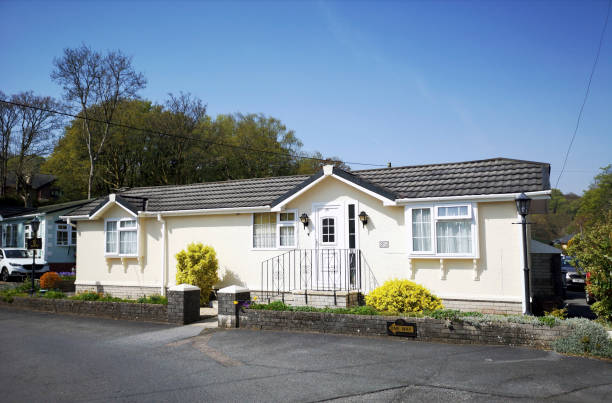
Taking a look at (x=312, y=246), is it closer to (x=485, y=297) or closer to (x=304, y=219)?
(x=304, y=219)

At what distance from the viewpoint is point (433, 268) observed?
12906mm

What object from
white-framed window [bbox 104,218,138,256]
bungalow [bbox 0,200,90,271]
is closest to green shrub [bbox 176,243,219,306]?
white-framed window [bbox 104,218,138,256]

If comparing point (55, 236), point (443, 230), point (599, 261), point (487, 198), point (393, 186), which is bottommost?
point (599, 261)

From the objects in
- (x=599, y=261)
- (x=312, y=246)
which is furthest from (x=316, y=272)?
(x=599, y=261)

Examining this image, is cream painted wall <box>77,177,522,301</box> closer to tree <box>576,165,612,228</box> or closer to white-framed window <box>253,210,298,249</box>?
white-framed window <box>253,210,298,249</box>

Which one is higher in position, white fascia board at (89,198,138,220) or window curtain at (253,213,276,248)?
white fascia board at (89,198,138,220)

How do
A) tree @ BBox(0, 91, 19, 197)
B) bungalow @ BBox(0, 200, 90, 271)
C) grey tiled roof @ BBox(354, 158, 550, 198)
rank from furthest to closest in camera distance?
tree @ BBox(0, 91, 19, 197) → bungalow @ BBox(0, 200, 90, 271) → grey tiled roof @ BBox(354, 158, 550, 198)

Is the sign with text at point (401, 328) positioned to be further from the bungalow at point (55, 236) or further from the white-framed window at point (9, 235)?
the white-framed window at point (9, 235)

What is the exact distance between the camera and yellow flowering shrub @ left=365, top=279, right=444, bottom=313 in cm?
1105

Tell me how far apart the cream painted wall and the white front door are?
9.3 inches

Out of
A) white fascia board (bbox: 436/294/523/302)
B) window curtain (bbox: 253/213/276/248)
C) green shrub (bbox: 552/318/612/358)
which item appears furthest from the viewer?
window curtain (bbox: 253/213/276/248)

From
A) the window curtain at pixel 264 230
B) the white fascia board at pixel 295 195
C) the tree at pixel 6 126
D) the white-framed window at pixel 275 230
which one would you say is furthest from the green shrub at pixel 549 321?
the tree at pixel 6 126

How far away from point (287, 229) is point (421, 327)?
6.34 metres

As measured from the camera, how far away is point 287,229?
49.9 feet
